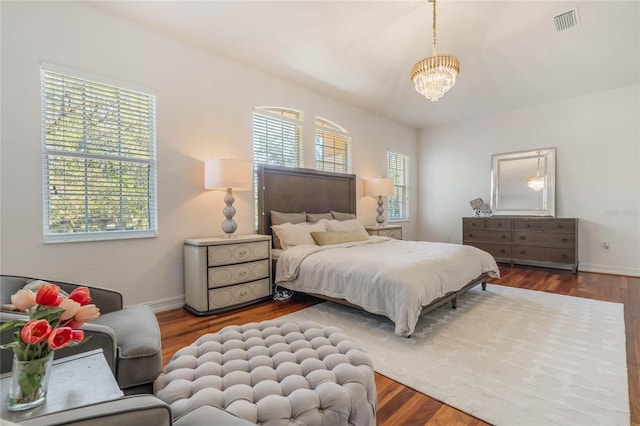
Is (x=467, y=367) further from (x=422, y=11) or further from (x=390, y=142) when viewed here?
(x=390, y=142)

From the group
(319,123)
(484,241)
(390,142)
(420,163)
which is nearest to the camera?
(319,123)

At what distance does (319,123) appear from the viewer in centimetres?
484

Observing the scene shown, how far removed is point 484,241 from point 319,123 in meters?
3.74

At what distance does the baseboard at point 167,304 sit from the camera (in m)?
3.07

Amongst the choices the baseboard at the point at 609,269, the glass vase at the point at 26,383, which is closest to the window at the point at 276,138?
the glass vase at the point at 26,383

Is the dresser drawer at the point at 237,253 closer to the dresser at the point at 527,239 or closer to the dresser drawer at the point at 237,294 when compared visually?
the dresser drawer at the point at 237,294

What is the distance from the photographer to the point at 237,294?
126 inches

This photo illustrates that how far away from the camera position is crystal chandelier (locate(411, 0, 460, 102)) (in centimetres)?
282

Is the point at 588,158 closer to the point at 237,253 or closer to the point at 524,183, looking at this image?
the point at 524,183

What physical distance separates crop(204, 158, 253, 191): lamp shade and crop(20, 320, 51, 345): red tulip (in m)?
2.43

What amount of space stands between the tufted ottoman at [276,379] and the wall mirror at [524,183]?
5.35 metres

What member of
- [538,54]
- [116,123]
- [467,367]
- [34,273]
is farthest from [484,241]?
[34,273]

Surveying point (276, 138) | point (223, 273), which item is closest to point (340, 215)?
point (276, 138)

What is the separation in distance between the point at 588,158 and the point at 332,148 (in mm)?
4219
